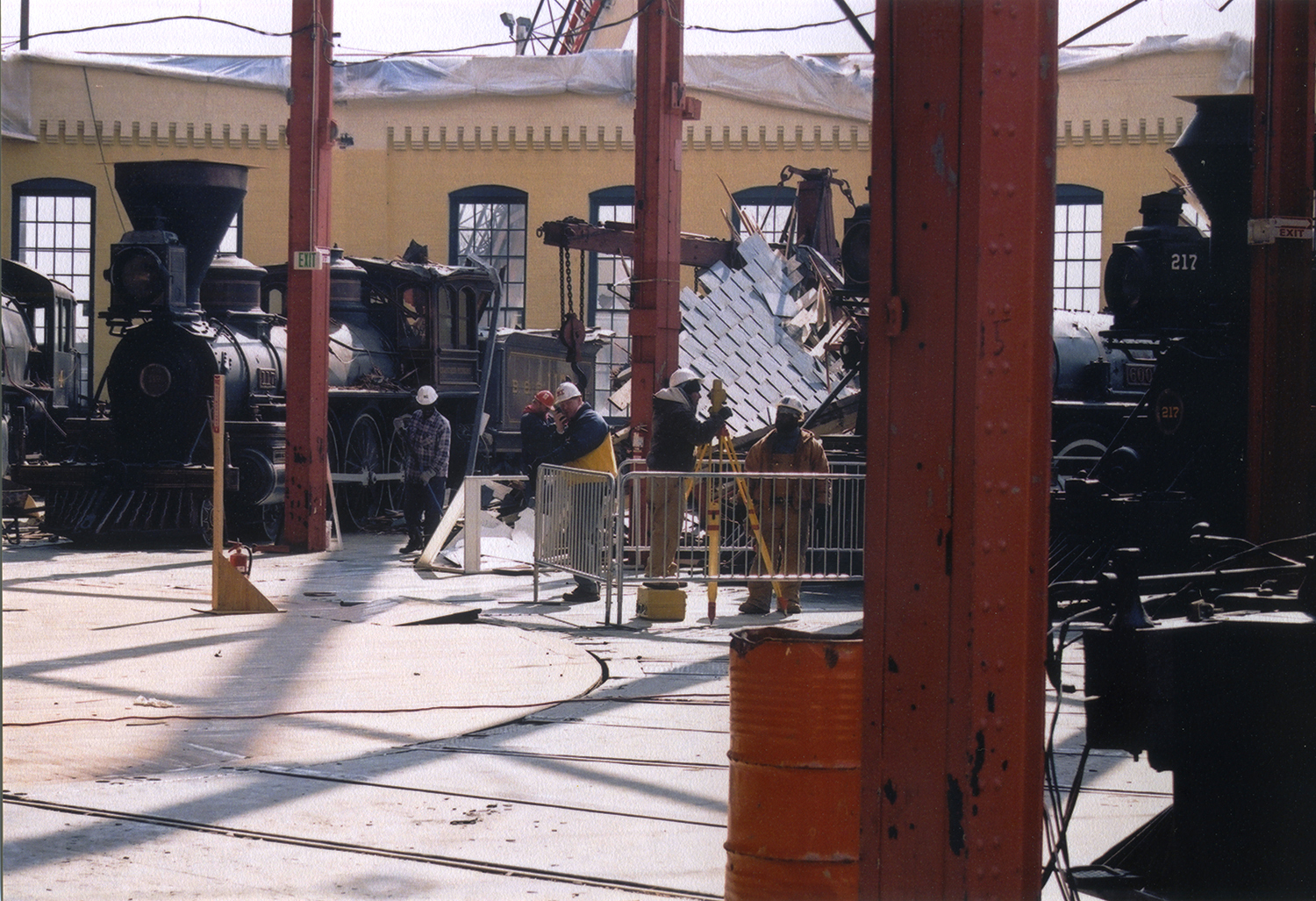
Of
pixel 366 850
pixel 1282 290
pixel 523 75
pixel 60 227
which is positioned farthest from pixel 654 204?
pixel 60 227

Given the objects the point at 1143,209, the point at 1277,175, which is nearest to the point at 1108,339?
the point at 1143,209

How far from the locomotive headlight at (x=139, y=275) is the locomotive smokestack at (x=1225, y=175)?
35.0 ft

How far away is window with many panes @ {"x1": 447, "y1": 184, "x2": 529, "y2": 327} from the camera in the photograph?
1185 inches

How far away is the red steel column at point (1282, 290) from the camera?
379 inches

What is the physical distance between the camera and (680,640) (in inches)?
392

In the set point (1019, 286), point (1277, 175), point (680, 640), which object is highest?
point (1277, 175)

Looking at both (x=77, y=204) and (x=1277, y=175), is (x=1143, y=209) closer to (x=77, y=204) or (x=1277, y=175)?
(x=1277, y=175)

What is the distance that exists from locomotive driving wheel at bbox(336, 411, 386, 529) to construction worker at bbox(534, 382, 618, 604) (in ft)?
21.6

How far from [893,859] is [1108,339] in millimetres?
11162

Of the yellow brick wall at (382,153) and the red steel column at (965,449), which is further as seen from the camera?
the yellow brick wall at (382,153)

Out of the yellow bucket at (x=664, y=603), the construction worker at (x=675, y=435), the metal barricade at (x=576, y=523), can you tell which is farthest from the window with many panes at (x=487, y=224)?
the yellow bucket at (x=664, y=603)

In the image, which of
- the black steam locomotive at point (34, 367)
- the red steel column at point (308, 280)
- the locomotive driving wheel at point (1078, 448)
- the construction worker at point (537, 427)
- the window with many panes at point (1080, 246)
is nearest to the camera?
the construction worker at point (537, 427)

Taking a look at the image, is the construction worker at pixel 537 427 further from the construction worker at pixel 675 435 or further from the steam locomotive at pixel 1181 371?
the steam locomotive at pixel 1181 371

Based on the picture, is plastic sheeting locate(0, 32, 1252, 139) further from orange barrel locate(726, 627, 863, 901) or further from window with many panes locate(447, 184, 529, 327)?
orange barrel locate(726, 627, 863, 901)
